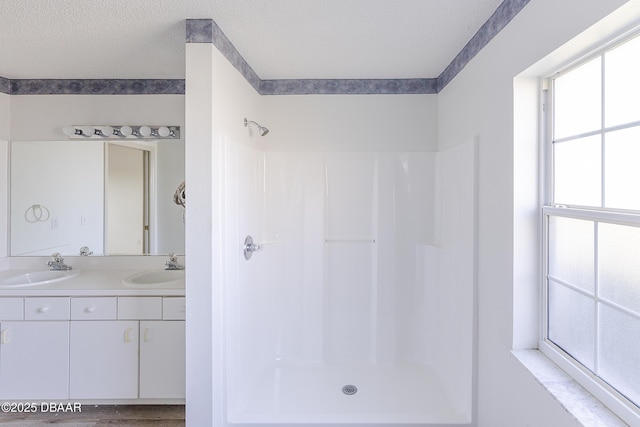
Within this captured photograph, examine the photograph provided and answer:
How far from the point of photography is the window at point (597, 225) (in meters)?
1.06

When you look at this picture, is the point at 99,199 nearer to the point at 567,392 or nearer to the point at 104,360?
the point at 104,360

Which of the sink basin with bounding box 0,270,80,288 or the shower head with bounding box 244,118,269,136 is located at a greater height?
the shower head with bounding box 244,118,269,136

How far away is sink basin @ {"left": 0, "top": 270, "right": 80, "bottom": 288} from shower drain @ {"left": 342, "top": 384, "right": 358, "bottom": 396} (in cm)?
207

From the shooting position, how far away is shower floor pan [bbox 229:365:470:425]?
6.49 feet

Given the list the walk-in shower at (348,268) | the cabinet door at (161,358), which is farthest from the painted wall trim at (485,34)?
the cabinet door at (161,358)

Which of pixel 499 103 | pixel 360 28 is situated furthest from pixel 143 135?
pixel 499 103

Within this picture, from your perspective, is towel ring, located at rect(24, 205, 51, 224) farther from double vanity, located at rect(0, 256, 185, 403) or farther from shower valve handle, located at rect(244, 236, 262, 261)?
shower valve handle, located at rect(244, 236, 262, 261)

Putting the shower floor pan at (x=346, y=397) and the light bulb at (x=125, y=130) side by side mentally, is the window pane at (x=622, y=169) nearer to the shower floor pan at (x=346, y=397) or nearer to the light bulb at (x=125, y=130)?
the shower floor pan at (x=346, y=397)

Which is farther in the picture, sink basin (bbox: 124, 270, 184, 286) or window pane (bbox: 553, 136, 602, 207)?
sink basin (bbox: 124, 270, 184, 286)

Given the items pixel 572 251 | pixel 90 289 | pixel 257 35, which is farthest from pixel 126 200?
pixel 572 251

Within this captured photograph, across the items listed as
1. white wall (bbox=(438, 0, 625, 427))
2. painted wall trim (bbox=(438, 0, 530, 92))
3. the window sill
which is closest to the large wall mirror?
painted wall trim (bbox=(438, 0, 530, 92))

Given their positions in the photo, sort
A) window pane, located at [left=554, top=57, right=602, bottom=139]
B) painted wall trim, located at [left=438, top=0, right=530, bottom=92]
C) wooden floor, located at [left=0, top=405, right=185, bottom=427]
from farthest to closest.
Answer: wooden floor, located at [left=0, top=405, right=185, bottom=427]
painted wall trim, located at [left=438, top=0, right=530, bottom=92]
window pane, located at [left=554, top=57, right=602, bottom=139]

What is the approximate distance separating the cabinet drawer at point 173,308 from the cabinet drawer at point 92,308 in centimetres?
31

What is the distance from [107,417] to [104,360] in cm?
38
